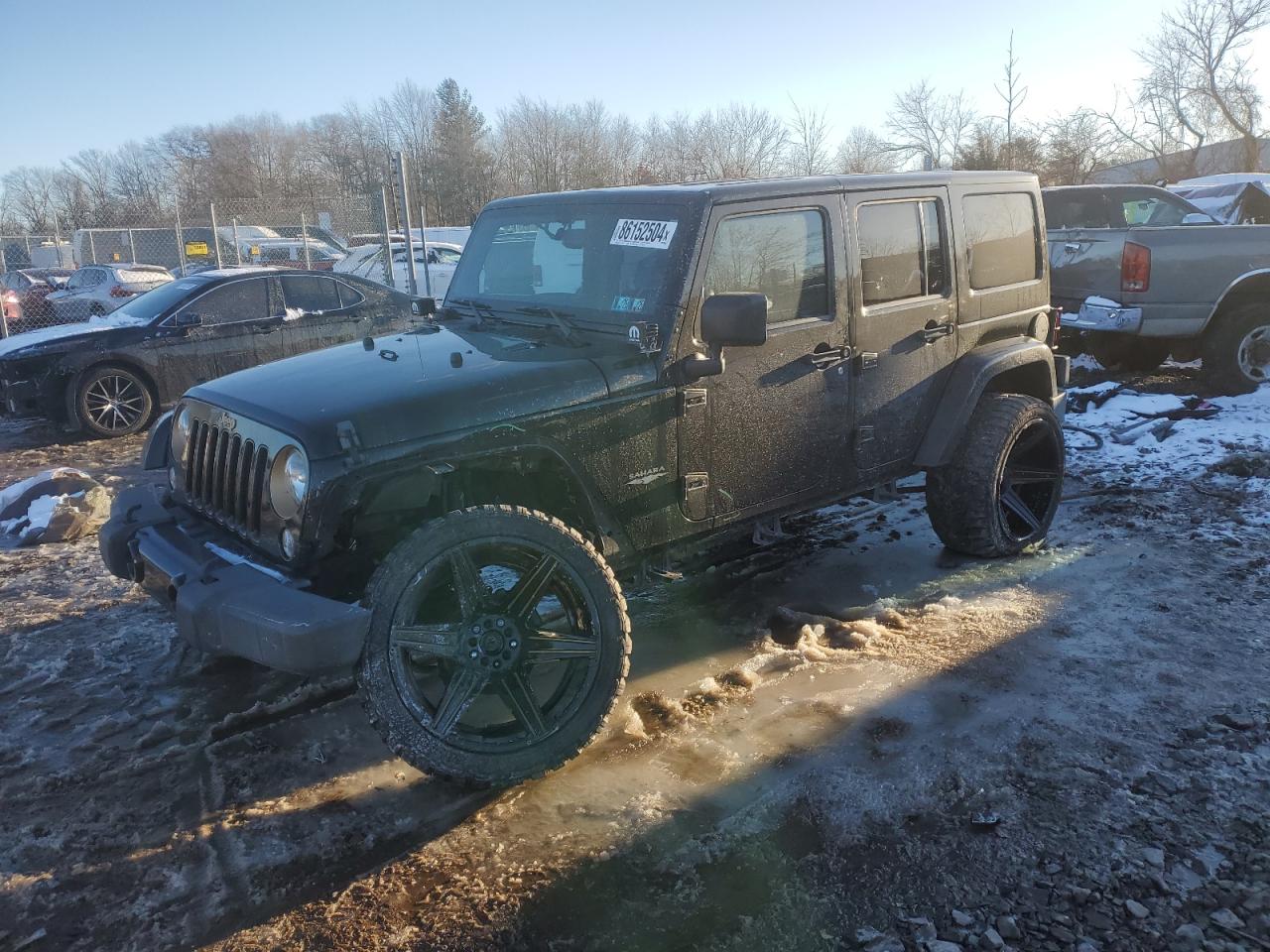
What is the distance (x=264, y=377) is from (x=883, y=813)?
8.86 feet

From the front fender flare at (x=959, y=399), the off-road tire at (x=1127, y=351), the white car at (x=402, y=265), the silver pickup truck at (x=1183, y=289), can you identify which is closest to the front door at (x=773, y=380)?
the front fender flare at (x=959, y=399)

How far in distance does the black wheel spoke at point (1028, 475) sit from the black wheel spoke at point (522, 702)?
10.3 feet

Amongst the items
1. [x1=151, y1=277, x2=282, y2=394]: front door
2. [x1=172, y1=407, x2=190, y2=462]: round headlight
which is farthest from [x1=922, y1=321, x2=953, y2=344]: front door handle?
[x1=151, y1=277, x2=282, y2=394]: front door

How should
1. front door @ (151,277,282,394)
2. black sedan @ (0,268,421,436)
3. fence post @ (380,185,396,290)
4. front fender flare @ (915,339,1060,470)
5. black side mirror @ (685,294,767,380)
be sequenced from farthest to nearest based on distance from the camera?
fence post @ (380,185,396,290) < front door @ (151,277,282,394) < black sedan @ (0,268,421,436) < front fender flare @ (915,339,1060,470) < black side mirror @ (685,294,767,380)

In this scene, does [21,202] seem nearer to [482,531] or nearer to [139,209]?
[139,209]

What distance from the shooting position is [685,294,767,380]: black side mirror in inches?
132

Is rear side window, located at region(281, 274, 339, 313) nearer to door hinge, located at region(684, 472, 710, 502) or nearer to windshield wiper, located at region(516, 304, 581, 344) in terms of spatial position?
windshield wiper, located at region(516, 304, 581, 344)

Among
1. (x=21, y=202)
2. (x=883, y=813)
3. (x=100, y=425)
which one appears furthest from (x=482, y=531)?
(x=21, y=202)

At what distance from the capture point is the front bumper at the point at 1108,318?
832cm

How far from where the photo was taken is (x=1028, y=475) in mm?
5137

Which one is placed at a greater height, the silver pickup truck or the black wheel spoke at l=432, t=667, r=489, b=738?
the silver pickup truck

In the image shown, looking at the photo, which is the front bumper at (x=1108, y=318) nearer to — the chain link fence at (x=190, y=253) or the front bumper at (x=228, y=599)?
the front bumper at (x=228, y=599)

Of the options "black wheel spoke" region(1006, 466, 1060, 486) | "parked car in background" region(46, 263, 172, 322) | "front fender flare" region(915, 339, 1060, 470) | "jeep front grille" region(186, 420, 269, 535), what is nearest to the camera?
"jeep front grille" region(186, 420, 269, 535)

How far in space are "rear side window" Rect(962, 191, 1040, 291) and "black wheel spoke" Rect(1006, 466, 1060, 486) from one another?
39.8 inches
